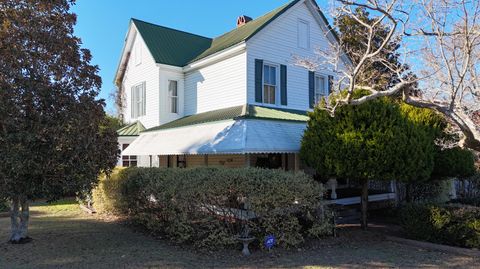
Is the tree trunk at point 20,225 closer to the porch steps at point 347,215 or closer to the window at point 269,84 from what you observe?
the porch steps at point 347,215

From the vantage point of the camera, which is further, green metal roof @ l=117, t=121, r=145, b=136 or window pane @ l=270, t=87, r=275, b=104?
green metal roof @ l=117, t=121, r=145, b=136

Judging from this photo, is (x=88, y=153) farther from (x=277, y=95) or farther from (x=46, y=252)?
(x=277, y=95)

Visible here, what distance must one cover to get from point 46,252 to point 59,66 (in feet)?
14.4

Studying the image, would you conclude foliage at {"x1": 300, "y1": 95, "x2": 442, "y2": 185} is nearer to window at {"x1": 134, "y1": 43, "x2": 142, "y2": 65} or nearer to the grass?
the grass

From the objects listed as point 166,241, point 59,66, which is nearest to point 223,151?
point 166,241

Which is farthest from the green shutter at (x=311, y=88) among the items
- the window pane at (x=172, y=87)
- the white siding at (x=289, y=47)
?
the window pane at (x=172, y=87)

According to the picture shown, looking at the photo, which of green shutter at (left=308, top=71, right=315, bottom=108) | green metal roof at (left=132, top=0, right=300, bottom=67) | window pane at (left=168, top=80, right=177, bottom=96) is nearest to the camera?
green shutter at (left=308, top=71, right=315, bottom=108)

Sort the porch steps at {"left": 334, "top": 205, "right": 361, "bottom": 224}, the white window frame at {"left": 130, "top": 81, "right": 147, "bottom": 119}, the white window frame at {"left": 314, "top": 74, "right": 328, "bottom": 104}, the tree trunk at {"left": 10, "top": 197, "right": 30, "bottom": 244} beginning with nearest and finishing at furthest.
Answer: the tree trunk at {"left": 10, "top": 197, "right": 30, "bottom": 244}, the porch steps at {"left": 334, "top": 205, "right": 361, "bottom": 224}, the white window frame at {"left": 314, "top": 74, "right": 328, "bottom": 104}, the white window frame at {"left": 130, "top": 81, "right": 147, "bottom": 119}

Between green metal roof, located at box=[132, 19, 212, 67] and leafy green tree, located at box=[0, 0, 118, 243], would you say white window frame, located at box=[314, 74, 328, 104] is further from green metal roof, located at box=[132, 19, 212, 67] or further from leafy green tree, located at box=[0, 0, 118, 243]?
leafy green tree, located at box=[0, 0, 118, 243]

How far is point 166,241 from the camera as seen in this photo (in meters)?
10.1

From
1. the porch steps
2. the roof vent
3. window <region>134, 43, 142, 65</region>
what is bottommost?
the porch steps

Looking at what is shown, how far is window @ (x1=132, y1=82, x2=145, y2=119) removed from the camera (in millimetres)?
21781

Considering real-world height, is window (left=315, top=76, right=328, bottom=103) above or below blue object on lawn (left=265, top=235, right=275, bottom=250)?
above

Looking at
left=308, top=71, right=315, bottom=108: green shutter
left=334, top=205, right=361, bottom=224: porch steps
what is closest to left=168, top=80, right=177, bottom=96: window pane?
left=308, top=71, right=315, bottom=108: green shutter
